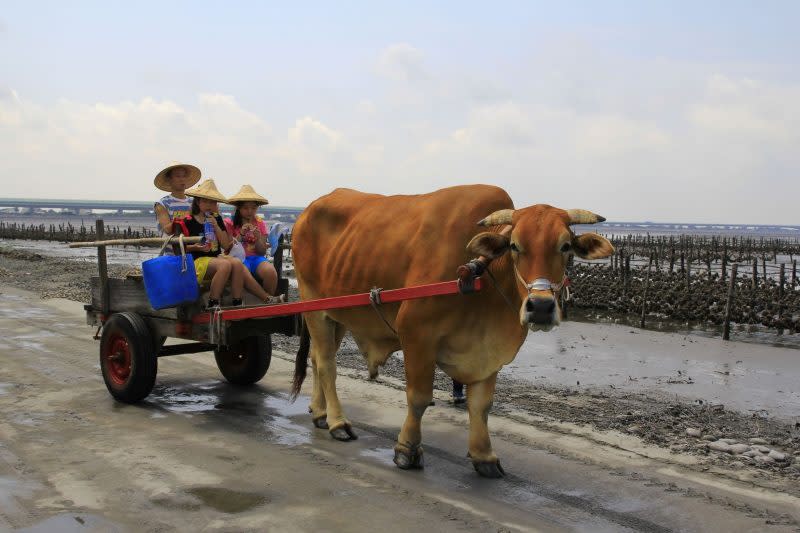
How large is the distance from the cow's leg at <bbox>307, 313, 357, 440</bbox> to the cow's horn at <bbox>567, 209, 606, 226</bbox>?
101 inches

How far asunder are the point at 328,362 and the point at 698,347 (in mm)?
10153

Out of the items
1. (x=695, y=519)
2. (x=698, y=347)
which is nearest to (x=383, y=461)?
(x=695, y=519)

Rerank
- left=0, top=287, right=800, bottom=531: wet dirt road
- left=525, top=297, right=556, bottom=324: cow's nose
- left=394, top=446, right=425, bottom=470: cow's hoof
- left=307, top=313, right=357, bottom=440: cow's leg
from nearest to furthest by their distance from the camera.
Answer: left=525, top=297, right=556, bottom=324: cow's nose → left=0, top=287, right=800, bottom=531: wet dirt road → left=394, top=446, right=425, bottom=470: cow's hoof → left=307, top=313, right=357, bottom=440: cow's leg

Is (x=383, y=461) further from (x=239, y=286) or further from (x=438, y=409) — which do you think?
(x=239, y=286)

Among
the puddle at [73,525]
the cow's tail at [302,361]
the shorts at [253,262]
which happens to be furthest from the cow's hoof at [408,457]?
the shorts at [253,262]

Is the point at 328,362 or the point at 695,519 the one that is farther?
the point at 328,362

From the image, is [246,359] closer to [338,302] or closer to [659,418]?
[338,302]

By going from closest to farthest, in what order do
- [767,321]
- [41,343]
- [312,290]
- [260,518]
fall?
[260,518] → [312,290] → [41,343] → [767,321]

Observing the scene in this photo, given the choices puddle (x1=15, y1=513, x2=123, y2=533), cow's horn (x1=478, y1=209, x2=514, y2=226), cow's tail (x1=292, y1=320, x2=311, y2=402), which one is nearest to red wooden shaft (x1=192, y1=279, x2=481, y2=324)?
cow's horn (x1=478, y1=209, x2=514, y2=226)

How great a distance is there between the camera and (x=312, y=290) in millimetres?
6672

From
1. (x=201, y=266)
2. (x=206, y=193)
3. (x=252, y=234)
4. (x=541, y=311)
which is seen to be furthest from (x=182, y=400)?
(x=541, y=311)

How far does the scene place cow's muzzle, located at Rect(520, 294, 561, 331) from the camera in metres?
4.36

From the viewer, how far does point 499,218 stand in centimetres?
479

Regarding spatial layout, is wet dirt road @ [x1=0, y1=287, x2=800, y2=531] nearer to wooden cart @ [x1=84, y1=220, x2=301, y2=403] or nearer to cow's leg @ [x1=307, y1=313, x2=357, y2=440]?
cow's leg @ [x1=307, y1=313, x2=357, y2=440]
